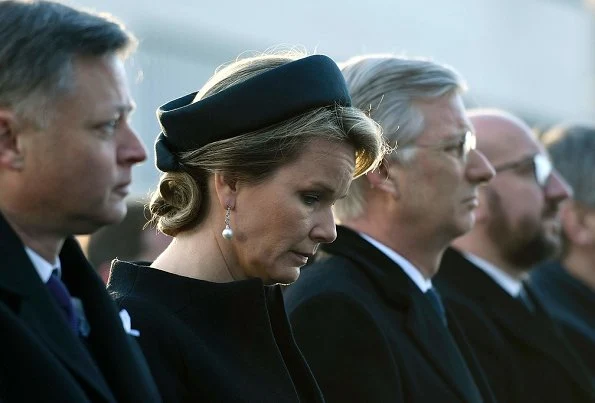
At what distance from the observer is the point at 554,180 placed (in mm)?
5770

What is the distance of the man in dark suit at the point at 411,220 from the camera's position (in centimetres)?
407

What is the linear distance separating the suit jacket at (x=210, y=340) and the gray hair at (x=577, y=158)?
3461mm

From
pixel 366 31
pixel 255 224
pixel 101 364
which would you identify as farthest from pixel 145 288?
pixel 366 31

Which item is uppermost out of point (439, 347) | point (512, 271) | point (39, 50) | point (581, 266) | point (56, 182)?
point (39, 50)

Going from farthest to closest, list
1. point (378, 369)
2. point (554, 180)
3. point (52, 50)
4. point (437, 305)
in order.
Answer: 1. point (554, 180)
2. point (437, 305)
3. point (378, 369)
4. point (52, 50)

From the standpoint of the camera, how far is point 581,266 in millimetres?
6848

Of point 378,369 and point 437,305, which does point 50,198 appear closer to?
point 378,369

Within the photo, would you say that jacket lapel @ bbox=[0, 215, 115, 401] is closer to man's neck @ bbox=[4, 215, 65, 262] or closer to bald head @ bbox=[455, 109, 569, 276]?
man's neck @ bbox=[4, 215, 65, 262]

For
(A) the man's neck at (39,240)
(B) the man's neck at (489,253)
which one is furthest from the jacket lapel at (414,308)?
(A) the man's neck at (39,240)

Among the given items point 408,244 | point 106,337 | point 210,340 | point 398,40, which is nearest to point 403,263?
point 408,244

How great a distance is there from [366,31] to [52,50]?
595 inches

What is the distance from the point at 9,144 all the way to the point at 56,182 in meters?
0.11

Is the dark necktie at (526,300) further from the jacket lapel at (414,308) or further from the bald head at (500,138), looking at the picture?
the jacket lapel at (414,308)

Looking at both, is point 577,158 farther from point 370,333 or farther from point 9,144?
point 9,144
